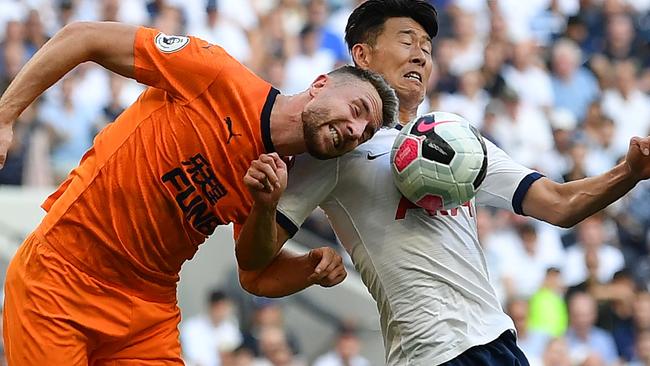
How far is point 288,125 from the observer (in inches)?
200


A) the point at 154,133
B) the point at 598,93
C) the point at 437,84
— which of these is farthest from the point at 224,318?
the point at 154,133

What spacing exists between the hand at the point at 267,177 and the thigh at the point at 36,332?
1.00 m

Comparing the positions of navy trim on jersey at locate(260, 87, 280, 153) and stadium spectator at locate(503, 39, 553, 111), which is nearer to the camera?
navy trim on jersey at locate(260, 87, 280, 153)

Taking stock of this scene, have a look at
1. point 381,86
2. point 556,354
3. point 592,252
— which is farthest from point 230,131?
point 592,252

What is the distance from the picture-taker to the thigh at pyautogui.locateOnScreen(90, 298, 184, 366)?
17.4 ft

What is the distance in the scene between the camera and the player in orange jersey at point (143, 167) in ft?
16.6

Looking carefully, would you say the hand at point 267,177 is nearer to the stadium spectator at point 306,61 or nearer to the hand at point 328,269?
the hand at point 328,269

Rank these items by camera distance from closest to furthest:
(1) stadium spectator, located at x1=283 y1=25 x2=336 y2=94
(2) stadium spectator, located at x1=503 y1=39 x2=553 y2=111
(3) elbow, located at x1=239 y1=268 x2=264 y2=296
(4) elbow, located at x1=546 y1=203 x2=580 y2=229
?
(4) elbow, located at x1=546 y1=203 x2=580 y2=229 < (3) elbow, located at x1=239 y1=268 x2=264 y2=296 < (1) stadium spectator, located at x1=283 y1=25 x2=336 y2=94 < (2) stadium spectator, located at x1=503 y1=39 x2=553 y2=111

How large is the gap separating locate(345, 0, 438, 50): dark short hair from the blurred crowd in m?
5.29

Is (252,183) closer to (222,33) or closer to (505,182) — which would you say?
(505,182)

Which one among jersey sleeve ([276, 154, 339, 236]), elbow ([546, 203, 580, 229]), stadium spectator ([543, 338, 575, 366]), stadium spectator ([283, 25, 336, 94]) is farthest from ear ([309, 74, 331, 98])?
stadium spectator ([283, 25, 336, 94])

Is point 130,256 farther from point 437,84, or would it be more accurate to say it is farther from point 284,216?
point 437,84

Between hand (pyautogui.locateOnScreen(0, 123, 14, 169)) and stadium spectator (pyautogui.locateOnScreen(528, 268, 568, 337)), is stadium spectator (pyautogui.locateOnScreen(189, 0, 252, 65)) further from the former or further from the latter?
hand (pyautogui.locateOnScreen(0, 123, 14, 169))

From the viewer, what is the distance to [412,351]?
5230mm
